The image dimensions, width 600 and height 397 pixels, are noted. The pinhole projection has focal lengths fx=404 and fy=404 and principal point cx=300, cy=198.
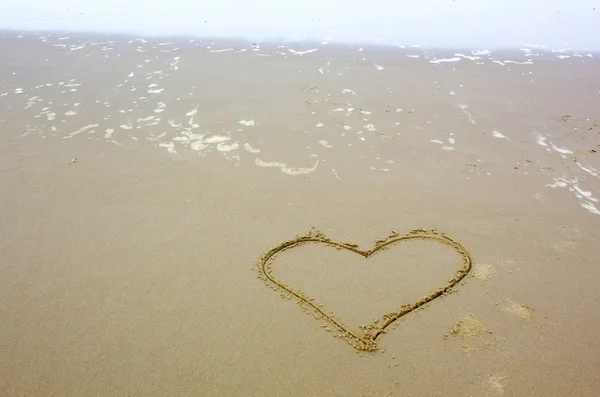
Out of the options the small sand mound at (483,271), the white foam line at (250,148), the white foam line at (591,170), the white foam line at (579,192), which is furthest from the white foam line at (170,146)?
the white foam line at (591,170)

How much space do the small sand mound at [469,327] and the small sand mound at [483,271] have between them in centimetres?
50

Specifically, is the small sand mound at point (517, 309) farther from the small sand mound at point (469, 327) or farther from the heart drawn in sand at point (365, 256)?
the heart drawn in sand at point (365, 256)

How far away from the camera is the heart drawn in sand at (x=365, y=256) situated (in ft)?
10.9

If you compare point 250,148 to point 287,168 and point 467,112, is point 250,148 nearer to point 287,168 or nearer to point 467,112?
point 287,168

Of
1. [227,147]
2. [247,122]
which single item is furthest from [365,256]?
[247,122]

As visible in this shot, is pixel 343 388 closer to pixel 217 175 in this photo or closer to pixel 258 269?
pixel 258 269

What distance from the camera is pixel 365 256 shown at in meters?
4.05

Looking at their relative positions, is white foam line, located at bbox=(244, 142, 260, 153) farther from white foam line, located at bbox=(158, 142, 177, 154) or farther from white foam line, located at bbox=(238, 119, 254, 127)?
white foam line, located at bbox=(158, 142, 177, 154)

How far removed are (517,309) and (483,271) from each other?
1.53 ft

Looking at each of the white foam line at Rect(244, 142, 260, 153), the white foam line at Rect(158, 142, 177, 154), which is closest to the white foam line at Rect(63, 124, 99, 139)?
the white foam line at Rect(158, 142, 177, 154)

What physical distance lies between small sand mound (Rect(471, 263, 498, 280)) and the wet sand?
0.7 inches

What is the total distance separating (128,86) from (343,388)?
6562 mm

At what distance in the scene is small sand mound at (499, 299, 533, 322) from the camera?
3.46m

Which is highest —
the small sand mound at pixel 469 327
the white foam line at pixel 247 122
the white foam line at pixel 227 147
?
the white foam line at pixel 247 122
